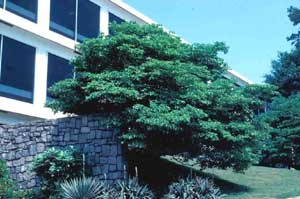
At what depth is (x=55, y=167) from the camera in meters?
12.5

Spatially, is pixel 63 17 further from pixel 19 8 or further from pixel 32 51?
pixel 32 51

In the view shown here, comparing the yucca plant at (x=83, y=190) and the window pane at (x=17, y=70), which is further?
the window pane at (x=17, y=70)

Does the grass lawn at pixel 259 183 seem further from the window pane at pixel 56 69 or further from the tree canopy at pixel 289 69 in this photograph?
the tree canopy at pixel 289 69

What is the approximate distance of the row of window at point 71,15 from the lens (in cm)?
1938

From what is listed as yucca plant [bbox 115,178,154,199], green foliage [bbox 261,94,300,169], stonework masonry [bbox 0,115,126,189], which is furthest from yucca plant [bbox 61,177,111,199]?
green foliage [bbox 261,94,300,169]

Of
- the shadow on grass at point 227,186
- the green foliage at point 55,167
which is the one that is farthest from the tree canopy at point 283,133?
the green foliage at point 55,167

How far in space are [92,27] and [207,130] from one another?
12.2 metres

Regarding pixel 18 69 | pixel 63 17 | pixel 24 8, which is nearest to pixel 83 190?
pixel 18 69

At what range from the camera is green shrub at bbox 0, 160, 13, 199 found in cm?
1258

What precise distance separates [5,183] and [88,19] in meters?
11.7

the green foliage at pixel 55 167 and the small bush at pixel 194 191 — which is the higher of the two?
the green foliage at pixel 55 167

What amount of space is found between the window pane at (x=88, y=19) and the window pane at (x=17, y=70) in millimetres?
3850

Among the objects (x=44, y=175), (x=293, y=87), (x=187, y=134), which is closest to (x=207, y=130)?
(x=187, y=134)

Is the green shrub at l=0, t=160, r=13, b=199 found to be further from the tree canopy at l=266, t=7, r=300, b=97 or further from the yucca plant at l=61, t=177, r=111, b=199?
the tree canopy at l=266, t=7, r=300, b=97
